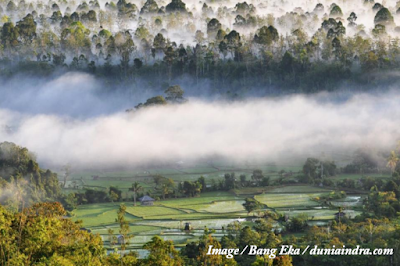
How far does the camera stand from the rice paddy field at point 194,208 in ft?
185

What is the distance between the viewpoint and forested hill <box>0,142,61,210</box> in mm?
64625

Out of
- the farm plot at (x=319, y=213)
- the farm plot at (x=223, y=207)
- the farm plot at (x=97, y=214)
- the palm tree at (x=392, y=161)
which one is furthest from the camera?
the palm tree at (x=392, y=161)

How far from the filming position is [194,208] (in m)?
63.8

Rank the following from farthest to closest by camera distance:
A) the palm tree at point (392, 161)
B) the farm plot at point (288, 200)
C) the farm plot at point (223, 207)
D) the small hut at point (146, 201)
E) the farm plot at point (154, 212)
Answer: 1. the palm tree at point (392, 161)
2. the small hut at point (146, 201)
3. the farm plot at point (223, 207)
4. the farm plot at point (288, 200)
5. the farm plot at point (154, 212)

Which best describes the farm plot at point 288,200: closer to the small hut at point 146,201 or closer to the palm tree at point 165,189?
the palm tree at point 165,189

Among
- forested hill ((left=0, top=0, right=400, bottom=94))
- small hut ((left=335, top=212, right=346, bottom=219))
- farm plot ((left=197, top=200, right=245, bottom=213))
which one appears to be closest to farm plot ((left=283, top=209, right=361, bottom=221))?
small hut ((left=335, top=212, right=346, bottom=219))

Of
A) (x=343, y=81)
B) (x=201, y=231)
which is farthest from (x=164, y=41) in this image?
(x=201, y=231)

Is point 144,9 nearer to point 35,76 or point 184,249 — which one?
point 35,76

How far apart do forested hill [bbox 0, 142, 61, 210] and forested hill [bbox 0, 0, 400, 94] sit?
32856 mm

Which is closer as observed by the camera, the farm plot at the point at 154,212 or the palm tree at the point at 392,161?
the farm plot at the point at 154,212

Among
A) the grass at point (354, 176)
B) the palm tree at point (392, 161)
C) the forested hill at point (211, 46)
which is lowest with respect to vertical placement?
the grass at point (354, 176)

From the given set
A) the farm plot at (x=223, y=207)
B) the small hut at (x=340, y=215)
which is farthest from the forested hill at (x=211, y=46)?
the small hut at (x=340, y=215)

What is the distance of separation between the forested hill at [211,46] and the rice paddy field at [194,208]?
77.9 ft

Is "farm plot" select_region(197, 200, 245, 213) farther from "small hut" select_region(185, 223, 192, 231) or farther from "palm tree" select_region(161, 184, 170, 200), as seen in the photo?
"small hut" select_region(185, 223, 192, 231)
